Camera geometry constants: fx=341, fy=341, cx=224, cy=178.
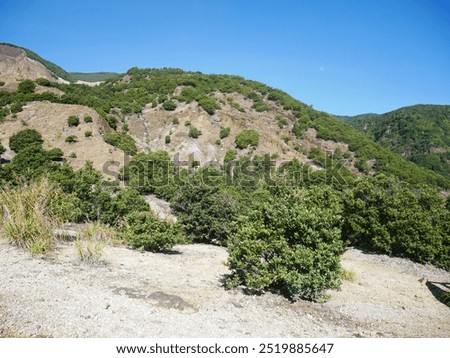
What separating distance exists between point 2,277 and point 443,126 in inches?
4054

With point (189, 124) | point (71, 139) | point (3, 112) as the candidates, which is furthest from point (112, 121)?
point (3, 112)

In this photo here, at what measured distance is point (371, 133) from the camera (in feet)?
324

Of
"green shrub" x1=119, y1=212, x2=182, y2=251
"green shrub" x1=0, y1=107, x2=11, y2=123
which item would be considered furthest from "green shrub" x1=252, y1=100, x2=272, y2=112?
"green shrub" x1=119, y1=212, x2=182, y2=251

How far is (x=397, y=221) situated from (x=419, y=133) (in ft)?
270

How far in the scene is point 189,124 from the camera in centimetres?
5059

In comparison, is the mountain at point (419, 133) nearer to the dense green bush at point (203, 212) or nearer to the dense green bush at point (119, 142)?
the dense green bush at point (119, 142)

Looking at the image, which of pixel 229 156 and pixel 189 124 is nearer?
pixel 229 156

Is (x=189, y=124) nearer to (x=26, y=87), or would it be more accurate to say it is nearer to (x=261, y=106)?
(x=261, y=106)

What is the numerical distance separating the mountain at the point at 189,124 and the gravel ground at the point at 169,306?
27212mm

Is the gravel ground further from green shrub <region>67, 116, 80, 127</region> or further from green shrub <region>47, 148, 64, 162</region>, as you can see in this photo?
green shrub <region>67, 116, 80, 127</region>
